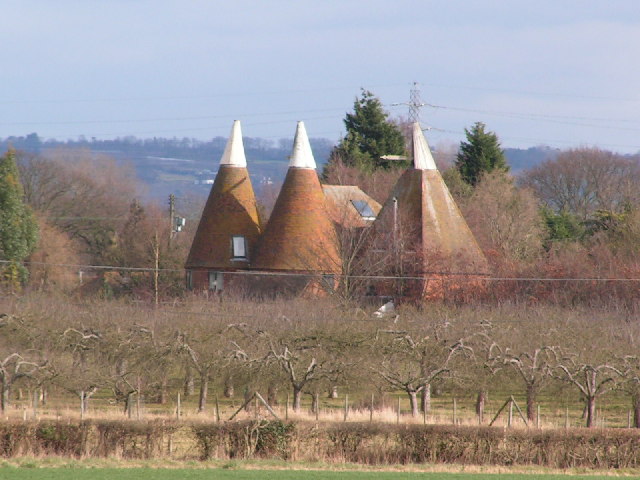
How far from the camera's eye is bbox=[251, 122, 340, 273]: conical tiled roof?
41156 millimetres

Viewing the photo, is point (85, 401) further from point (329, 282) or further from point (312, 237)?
point (312, 237)

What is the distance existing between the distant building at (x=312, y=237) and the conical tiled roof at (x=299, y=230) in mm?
33

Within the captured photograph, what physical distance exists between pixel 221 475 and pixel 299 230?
22625mm

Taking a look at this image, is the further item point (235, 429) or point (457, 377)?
point (457, 377)

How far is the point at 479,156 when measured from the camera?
192ft

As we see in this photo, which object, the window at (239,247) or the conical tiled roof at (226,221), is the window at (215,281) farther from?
the window at (239,247)

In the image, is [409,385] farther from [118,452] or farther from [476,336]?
[118,452]

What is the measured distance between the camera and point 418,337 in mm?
31609

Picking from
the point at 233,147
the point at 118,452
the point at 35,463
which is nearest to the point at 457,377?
the point at 118,452

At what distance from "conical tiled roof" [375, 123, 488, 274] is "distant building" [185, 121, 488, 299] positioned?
0.03m

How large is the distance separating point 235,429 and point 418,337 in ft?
34.6

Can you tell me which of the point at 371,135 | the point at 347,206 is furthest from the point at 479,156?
the point at 347,206

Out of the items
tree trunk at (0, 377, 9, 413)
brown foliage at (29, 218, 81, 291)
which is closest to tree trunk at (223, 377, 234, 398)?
tree trunk at (0, 377, 9, 413)

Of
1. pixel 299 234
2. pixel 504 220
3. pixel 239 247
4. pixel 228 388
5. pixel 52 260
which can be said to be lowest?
pixel 228 388
